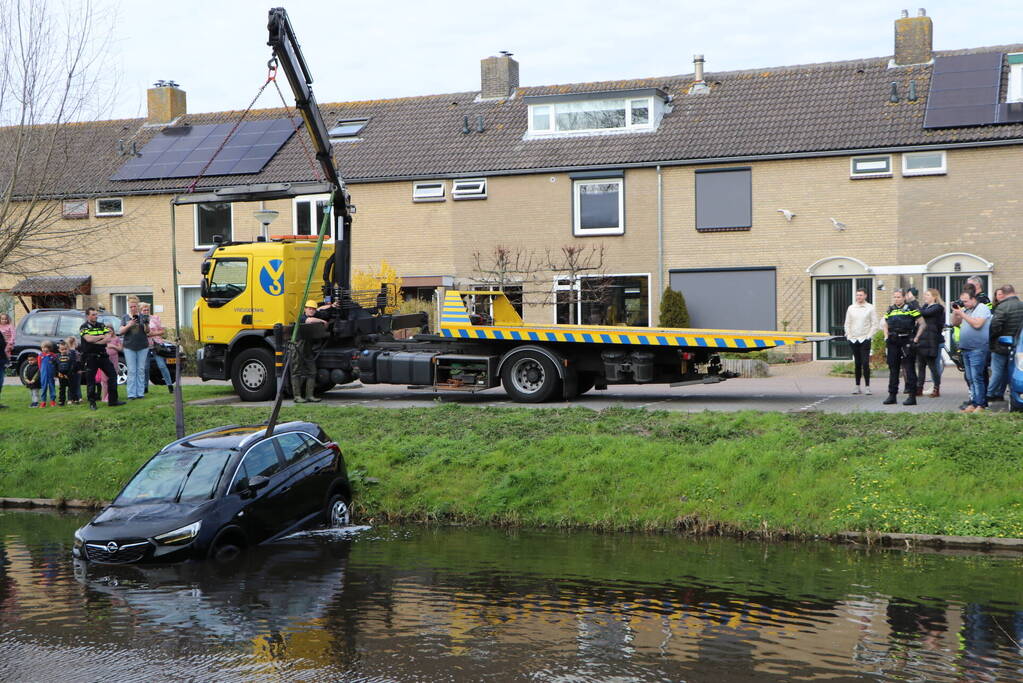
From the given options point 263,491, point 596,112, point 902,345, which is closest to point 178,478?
point 263,491

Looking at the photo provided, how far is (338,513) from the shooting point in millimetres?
13453

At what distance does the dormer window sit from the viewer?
1259 inches

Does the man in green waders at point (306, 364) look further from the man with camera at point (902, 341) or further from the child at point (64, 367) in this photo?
the man with camera at point (902, 341)

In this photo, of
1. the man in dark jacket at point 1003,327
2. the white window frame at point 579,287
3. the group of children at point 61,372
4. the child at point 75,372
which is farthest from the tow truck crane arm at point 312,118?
Answer: the white window frame at point 579,287

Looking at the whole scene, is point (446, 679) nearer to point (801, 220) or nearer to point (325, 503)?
point (325, 503)

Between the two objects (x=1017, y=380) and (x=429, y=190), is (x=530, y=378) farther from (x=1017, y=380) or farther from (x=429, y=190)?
(x=429, y=190)

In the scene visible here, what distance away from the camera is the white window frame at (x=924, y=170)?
2797 centimetres

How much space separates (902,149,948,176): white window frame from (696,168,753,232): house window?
3.83 meters

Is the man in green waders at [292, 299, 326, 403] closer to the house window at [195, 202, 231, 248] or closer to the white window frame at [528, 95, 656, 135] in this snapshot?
the white window frame at [528, 95, 656, 135]

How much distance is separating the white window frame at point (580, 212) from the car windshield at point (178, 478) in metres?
20.1

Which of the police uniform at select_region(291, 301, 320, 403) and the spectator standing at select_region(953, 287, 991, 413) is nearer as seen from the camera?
the spectator standing at select_region(953, 287, 991, 413)

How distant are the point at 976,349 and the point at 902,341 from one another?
4.33 ft

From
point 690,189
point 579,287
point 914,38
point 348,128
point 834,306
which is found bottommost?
point 834,306

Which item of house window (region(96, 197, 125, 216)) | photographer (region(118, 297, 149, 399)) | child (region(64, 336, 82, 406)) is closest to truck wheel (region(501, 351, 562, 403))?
photographer (region(118, 297, 149, 399))
